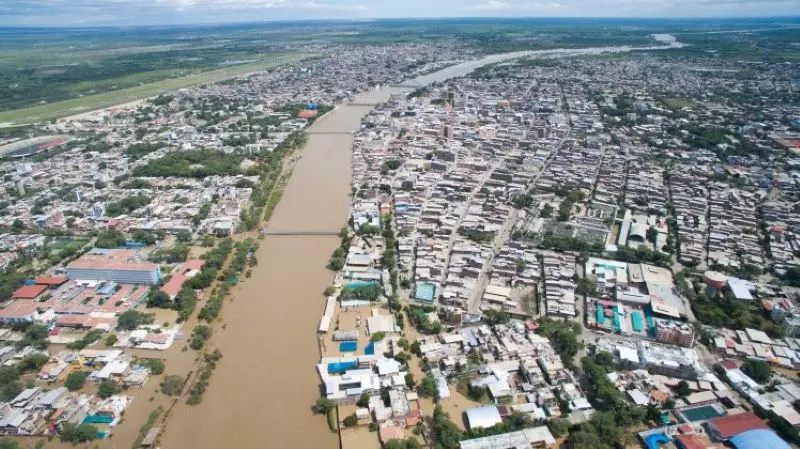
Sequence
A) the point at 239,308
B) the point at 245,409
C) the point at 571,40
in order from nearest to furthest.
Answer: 1. the point at 245,409
2. the point at 239,308
3. the point at 571,40

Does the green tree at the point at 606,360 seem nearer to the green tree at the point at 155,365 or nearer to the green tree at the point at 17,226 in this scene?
the green tree at the point at 155,365

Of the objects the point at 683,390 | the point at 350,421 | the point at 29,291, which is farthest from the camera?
the point at 29,291

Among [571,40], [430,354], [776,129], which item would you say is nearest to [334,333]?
[430,354]

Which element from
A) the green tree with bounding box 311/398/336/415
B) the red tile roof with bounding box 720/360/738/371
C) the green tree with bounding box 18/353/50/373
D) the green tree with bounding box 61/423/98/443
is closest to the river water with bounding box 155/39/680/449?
the green tree with bounding box 311/398/336/415

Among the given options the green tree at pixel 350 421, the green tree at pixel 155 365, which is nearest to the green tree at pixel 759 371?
the green tree at pixel 350 421

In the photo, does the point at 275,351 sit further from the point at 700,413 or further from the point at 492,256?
the point at 700,413

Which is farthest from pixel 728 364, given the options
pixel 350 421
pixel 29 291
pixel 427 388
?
pixel 29 291

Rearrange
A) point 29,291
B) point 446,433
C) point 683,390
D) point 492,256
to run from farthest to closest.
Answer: point 492,256 → point 29,291 → point 683,390 → point 446,433

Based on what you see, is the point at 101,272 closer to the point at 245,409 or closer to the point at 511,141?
the point at 245,409
